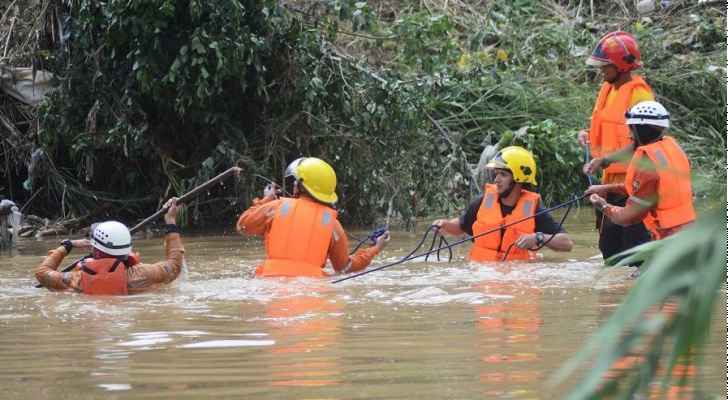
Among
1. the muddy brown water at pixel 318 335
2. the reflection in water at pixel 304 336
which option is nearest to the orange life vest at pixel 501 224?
the muddy brown water at pixel 318 335

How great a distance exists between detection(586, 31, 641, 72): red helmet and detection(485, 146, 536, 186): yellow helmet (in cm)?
104

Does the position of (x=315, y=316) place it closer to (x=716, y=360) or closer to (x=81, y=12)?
(x=716, y=360)

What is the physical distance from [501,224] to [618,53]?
168 cm

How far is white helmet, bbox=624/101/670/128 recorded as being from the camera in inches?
327

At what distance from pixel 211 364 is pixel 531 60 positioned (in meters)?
13.2

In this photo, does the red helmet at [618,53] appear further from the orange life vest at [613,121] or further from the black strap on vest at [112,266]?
the black strap on vest at [112,266]

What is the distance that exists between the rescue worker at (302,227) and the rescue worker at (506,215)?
1206 mm

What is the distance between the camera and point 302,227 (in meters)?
8.95

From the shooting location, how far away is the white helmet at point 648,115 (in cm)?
830

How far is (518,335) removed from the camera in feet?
19.6

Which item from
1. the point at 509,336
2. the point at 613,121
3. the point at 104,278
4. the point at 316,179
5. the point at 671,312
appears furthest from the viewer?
the point at 613,121

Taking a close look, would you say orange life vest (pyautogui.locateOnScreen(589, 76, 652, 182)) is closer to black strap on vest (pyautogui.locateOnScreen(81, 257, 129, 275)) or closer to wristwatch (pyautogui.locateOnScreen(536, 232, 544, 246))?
wristwatch (pyautogui.locateOnScreen(536, 232, 544, 246))

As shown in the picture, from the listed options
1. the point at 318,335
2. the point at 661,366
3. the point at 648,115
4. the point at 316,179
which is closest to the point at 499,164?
the point at 316,179

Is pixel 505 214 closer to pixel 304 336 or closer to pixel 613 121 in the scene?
pixel 613 121
